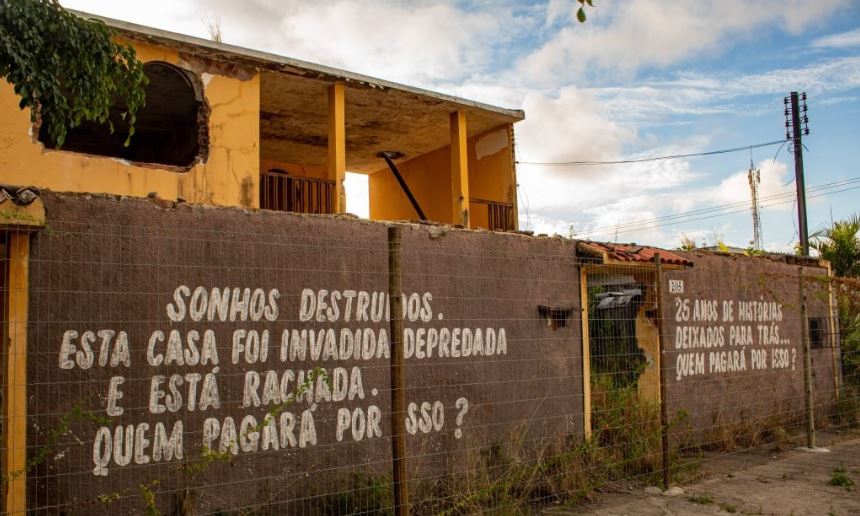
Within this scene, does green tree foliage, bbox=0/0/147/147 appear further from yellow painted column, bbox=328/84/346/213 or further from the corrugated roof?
the corrugated roof

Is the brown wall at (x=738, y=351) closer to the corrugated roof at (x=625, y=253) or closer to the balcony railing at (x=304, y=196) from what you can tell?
the corrugated roof at (x=625, y=253)

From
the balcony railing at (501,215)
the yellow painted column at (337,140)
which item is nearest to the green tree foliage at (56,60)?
the yellow painted column at (337,140)

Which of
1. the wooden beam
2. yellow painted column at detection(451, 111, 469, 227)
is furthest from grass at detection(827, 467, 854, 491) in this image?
yellow painted column at detection(451, 111, 469, 227)

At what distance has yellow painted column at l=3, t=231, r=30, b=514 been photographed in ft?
14.8

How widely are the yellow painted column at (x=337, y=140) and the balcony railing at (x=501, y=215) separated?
286 centimetres

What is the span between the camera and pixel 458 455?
6.75 metres

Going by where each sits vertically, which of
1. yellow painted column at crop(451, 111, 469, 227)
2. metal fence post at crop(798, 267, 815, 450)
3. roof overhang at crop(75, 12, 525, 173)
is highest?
roof overhang at crop(75, 12, 525, 173)

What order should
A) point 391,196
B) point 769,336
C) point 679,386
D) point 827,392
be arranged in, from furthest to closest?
point 391,196, point 827,392, point 769,336, point 679,386

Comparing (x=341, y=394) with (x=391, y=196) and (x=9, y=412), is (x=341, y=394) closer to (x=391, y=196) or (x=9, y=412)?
(x=9, y=412)

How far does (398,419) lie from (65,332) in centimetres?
240

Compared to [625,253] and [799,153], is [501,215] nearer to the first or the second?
[625,253]

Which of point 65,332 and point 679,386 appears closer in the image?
point 65,332

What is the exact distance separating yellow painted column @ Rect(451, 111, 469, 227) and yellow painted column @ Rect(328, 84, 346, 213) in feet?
6.63

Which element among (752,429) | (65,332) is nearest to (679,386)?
(752,429)
